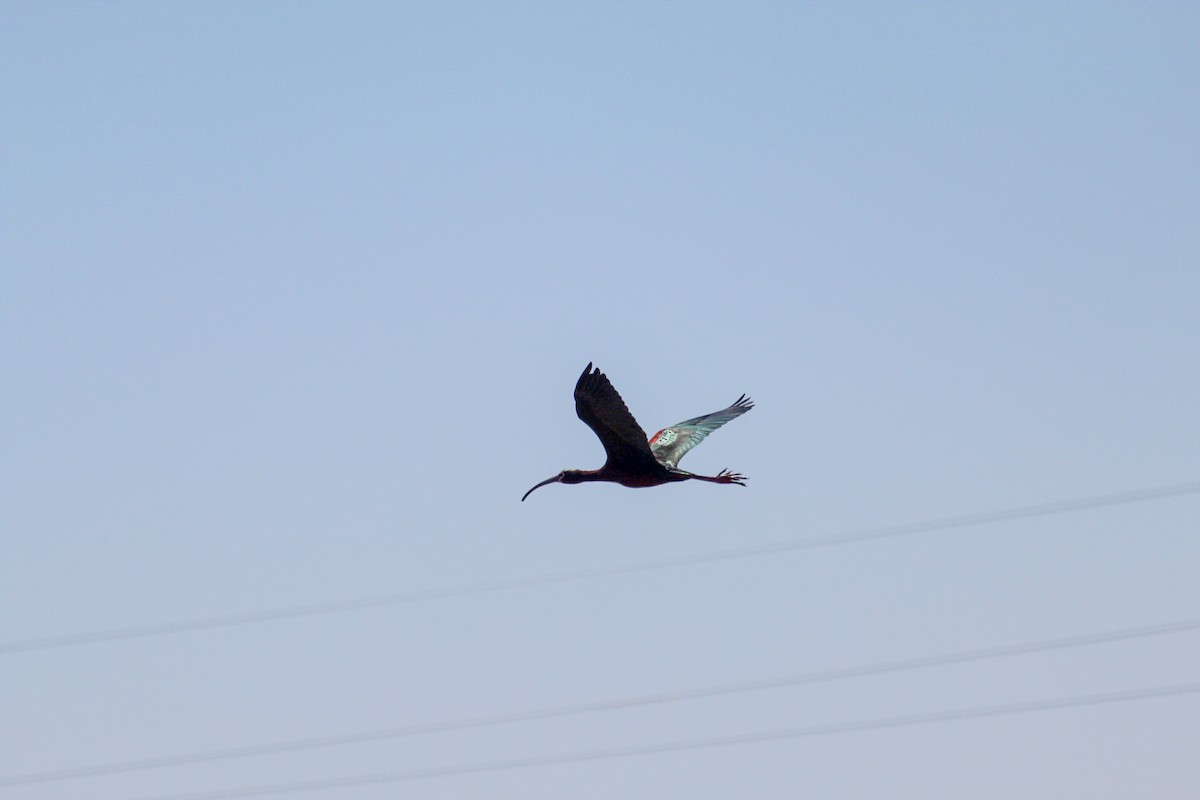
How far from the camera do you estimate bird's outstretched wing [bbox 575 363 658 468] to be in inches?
824

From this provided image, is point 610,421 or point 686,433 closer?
point 610,421

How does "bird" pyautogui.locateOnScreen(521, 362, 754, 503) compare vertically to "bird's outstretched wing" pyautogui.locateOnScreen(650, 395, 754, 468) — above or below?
below

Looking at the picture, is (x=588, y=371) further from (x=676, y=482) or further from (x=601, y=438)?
(x=676, y=482)

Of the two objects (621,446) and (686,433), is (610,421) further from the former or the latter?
(686,433)

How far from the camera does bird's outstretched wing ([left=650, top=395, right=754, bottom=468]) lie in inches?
980

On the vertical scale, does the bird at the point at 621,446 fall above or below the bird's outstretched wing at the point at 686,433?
below

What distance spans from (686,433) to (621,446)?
14.2ft

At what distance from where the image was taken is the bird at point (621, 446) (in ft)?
69.0

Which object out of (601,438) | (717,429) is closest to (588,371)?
(601,438)

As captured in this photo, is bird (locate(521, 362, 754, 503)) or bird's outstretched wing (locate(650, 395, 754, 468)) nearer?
bird (locate(521, 362, 754, 503))

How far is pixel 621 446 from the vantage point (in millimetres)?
22031

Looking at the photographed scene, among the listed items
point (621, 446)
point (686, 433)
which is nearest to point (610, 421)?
point (621, 446)

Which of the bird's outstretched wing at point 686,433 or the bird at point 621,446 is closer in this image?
the bird at point 621,446

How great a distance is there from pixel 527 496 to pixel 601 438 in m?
1.92
